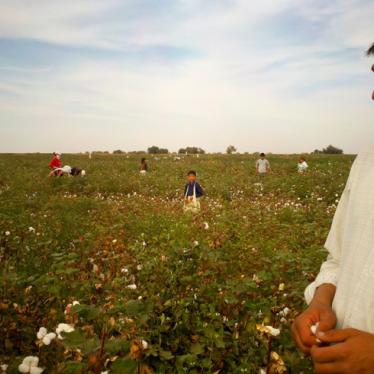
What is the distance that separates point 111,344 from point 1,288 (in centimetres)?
219

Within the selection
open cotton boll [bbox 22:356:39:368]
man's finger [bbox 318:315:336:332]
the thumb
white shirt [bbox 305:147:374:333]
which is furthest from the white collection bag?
the thumb

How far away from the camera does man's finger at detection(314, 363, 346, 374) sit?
102 centimetres

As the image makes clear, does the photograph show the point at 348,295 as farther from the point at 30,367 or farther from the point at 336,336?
the point at 30,367

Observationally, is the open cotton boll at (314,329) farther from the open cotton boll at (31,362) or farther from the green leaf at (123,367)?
the open cotton boll at (31,362)

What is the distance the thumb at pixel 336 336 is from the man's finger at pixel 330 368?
6cm

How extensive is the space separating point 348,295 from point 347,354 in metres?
0.23

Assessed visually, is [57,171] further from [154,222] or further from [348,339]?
[348,339]

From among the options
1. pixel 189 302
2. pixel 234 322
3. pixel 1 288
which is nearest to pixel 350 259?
pixel 234 322

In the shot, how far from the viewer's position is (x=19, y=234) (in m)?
6.18

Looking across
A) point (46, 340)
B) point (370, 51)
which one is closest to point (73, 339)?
point (46, 340)

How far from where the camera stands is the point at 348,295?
1197mm

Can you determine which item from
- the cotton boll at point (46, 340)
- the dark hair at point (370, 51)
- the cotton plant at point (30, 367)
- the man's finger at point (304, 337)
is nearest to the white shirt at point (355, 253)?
the man's finger at point (304, 337)

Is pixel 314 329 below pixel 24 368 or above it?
above

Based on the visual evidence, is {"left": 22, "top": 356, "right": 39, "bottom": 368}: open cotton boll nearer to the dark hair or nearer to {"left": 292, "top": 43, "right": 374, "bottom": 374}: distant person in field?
{"left": 292, "top": 43, "right": 374, "bottom": 374}: distant person in field
